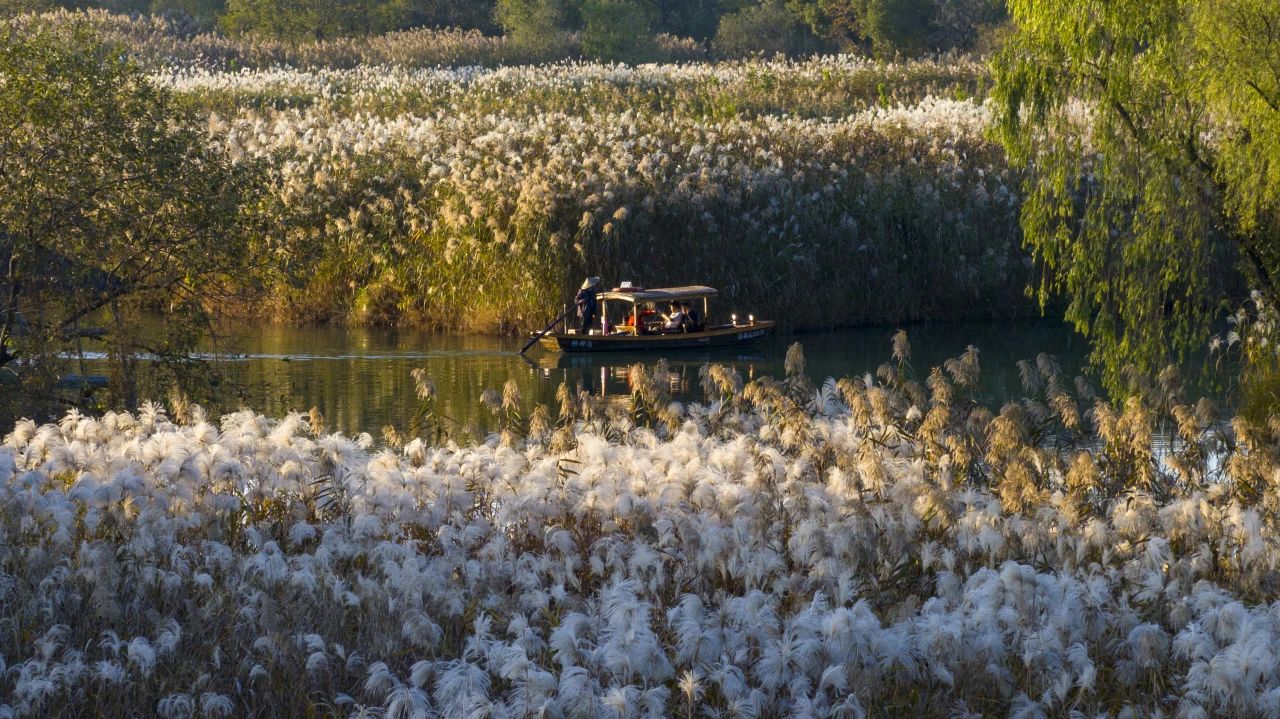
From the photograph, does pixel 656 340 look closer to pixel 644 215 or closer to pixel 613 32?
pixel 644 215

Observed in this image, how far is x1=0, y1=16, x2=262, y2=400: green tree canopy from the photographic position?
14789 millimetres

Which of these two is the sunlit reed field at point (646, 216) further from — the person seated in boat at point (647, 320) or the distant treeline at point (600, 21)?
the distant treeline at point (600, 21)

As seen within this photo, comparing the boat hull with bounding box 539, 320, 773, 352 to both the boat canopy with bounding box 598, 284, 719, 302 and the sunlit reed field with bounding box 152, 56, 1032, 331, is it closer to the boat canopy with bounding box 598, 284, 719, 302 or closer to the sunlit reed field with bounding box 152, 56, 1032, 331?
the boat canopy with bounding box 598, 284, 719, 302

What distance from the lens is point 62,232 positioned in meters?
15.1

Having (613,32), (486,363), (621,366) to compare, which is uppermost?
(613,32)

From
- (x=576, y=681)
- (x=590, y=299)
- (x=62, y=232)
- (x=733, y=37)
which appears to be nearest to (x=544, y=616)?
(x=576, y=681)

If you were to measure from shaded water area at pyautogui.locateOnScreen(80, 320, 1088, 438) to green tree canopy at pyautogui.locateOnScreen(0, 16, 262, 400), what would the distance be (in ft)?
9.27

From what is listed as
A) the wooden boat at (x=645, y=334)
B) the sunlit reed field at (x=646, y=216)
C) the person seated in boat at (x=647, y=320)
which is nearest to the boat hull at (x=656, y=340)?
the wooden boat at (x=645, y=334)

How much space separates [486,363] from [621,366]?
6.62 feet

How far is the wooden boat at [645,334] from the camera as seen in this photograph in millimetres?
25141

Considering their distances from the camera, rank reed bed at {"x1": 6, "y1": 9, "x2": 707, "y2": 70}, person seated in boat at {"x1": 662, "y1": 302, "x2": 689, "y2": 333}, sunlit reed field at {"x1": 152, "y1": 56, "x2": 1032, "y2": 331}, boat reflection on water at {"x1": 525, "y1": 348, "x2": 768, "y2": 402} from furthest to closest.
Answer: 1. reed bed at {"x1": 6, "y1": 9, "x2": 707, "y2": 70}
2. sunlit reed field at {"x1": 152, "y1": 56, "x2": 1032, "y2": 331}
3. person seated in boat at {"x1": 662, "y1": 302, "x2": 689, "y2": 333}
4. boat reflection on water at {"x1": 525, "y1": 348, "x2": 768, "y2": 402}

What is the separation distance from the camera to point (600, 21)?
192 ft

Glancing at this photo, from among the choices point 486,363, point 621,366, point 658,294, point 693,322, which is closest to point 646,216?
point 693,322

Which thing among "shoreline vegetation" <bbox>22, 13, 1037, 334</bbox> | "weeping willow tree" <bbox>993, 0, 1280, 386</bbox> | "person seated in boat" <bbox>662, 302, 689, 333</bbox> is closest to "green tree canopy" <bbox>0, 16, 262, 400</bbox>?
"weeping willow tree" <bbox>993, 0, 1280, 386</bbox>
